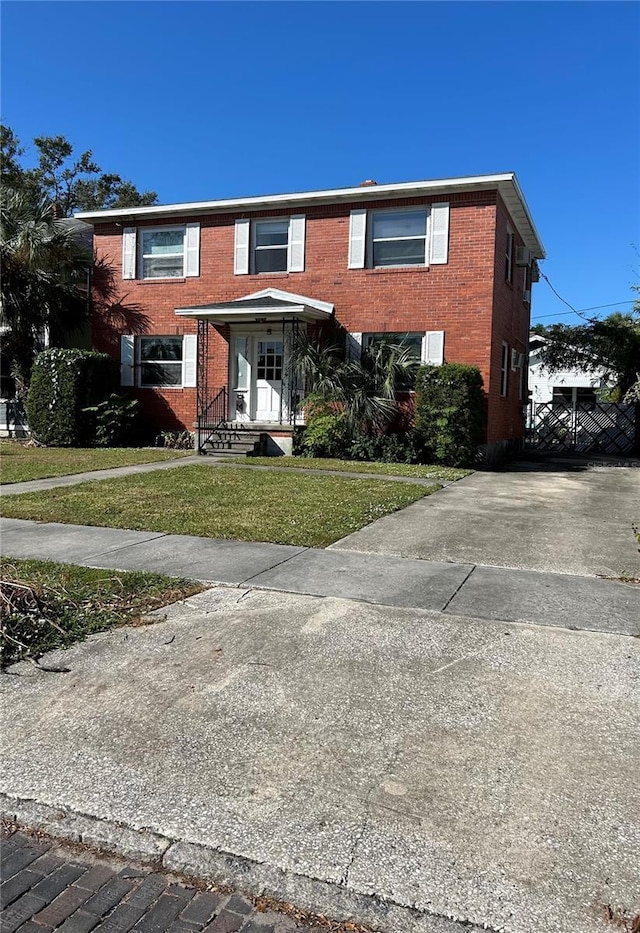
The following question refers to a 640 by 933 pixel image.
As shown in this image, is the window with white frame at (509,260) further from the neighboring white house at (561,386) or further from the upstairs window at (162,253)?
the neighboring white house at (561,386)

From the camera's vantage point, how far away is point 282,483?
434 inches

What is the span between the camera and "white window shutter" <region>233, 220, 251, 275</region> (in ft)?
57.6

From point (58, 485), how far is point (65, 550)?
433cm

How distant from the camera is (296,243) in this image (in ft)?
56.4

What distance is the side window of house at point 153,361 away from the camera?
1862 cm

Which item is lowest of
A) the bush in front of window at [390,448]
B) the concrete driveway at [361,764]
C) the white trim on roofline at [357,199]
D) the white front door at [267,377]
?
the concrete driveway at [361,764]

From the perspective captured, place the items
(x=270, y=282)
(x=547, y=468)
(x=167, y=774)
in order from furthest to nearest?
(x=270, y=282) → (x=547, y=468) → (x=167, y=774)

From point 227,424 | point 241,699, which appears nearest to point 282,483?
point 227,424

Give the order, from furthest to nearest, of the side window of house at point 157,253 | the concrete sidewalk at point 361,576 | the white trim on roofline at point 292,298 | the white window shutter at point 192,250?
the side window of house at point 157,253 → the white window shutter at point 192,250 → the white trim on roofline at point 292,298 → the concrete sidewalk at point 361,576

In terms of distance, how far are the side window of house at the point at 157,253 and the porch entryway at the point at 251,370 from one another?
197 centimetres

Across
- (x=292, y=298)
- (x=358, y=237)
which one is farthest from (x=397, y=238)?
(x=292, y=298)

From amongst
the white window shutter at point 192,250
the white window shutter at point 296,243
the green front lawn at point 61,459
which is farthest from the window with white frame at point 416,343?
the green front lawn at point 61,459

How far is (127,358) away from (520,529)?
14.0 meters

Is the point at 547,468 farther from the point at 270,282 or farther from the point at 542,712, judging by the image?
the point at 542,712
